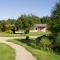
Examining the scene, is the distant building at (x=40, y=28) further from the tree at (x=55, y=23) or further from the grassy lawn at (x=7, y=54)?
the grassy lawn at (x=7, y=54)

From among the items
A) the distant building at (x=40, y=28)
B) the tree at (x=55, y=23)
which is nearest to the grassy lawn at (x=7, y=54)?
the tree at (x=55, y=23)

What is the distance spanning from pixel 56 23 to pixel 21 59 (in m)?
12.8

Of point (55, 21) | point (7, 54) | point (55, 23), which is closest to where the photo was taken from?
point (7, 54)

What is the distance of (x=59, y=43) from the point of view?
2398cm

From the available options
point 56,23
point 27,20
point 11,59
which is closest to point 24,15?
point 27,20

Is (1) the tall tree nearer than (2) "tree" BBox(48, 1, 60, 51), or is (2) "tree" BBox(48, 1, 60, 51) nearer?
(2) "tree" BBox(48, 1, 60, 51)

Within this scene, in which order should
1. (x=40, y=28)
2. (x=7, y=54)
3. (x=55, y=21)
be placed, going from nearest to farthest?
(x=7, y=54), (x=55, y=21), (x=40, y=28)

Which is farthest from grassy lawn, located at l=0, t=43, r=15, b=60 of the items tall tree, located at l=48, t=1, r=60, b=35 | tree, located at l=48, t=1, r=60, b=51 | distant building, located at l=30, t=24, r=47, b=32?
distant building, located at l=30, t=24, r=47, b=32

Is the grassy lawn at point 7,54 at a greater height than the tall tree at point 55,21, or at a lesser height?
lesser

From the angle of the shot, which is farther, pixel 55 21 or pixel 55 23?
pixel 55 21

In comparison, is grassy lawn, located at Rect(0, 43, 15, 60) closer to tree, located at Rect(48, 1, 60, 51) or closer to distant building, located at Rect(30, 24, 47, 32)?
tree, located at Rect(48, 1, 60, 51)

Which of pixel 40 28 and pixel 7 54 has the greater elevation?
pixel 40 28

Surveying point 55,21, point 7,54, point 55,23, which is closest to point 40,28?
point 55,21

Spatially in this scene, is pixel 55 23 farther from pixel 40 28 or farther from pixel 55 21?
pixel 40 28
